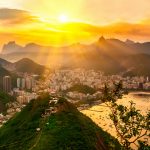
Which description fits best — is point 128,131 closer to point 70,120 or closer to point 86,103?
point 70,120

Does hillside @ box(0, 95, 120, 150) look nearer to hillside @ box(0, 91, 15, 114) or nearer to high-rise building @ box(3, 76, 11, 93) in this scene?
hillside @ box(0, 91, 15, 114)

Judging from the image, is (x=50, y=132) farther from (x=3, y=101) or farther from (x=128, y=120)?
(x=3, y=101)

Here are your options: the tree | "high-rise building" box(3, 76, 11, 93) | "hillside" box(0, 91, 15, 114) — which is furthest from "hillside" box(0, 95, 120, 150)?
"high-rise building" box(3, 76, 11, 93)

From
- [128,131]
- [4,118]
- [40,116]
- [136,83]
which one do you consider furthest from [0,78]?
[128,131]

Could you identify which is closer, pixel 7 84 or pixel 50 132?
pixel 50 132

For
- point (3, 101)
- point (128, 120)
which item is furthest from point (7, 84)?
point (128, 120)

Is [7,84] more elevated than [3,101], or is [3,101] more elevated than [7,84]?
[7,84]

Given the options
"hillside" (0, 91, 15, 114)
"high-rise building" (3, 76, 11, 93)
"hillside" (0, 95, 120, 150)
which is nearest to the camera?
"hillside" (0, 95, 120, 150)

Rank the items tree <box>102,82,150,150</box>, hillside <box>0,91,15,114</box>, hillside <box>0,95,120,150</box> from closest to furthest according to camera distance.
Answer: tree <box>102,82,150,150</box>, hillside <box>0,95,120,150</box>, hillside <box>0,91,15,114</box>
